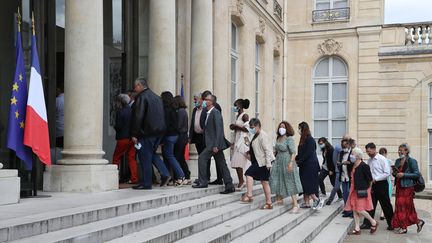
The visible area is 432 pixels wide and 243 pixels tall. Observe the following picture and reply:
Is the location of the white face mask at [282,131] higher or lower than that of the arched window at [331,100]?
lower

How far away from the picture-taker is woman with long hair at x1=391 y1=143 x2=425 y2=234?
9125 millimetres

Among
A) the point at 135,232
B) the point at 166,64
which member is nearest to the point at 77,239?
the point at 135,232

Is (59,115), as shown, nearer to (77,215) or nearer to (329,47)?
(77,215)

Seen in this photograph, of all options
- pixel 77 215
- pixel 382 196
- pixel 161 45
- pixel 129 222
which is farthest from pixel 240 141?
pixel 77 215

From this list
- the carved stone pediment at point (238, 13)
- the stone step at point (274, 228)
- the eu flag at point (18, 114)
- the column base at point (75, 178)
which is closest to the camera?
the eu flag at point (18, 114)

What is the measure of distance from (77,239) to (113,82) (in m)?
6.38

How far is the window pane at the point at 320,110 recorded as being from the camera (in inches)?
816

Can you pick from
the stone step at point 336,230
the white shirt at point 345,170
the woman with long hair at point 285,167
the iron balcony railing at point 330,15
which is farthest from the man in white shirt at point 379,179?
the iron balcony railing at point 330,15

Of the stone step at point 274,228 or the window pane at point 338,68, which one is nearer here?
the stone step at point 274,228

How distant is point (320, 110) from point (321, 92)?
704mm

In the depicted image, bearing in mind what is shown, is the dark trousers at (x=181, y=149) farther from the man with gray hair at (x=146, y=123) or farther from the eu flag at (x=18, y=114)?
the eu flag at (x=18, y=114)

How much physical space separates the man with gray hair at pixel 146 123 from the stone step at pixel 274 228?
6.39ft

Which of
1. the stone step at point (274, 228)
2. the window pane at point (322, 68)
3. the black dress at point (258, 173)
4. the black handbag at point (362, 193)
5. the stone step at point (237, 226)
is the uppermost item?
the window pane at point (322, 68)

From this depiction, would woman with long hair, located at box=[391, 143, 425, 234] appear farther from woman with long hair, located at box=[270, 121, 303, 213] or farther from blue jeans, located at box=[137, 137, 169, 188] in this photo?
blue jeans, located at box=[137, 137, 169, 188]
